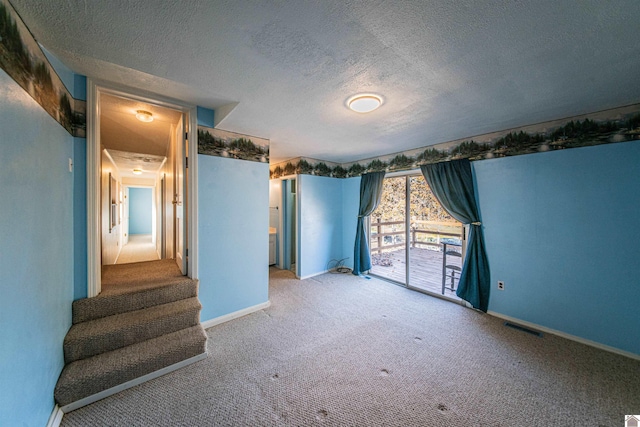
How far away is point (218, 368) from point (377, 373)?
1.41 m

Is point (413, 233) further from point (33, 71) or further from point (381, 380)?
point (33, 71)

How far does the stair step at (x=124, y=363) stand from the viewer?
1.58 metres

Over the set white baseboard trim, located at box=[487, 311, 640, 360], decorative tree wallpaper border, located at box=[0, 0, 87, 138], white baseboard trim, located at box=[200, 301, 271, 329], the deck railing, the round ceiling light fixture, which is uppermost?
the round ceiling light fixture

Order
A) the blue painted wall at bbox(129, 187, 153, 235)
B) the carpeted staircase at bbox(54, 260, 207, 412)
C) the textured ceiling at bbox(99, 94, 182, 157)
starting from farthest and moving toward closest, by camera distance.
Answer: the blue painted wall at bbox(129, 187, 153, 235) < the textured ceiling at bbox(99, 94, 182, 157) < the carpeted staircase at bbox(54, 260, 207, 412)

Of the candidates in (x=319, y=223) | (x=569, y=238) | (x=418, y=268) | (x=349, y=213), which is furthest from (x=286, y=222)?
(x=569, y=238)

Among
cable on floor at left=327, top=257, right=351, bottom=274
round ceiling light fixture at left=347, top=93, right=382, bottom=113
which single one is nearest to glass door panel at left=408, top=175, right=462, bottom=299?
cable on floor at left=327, top=257, right=351, bottom=274

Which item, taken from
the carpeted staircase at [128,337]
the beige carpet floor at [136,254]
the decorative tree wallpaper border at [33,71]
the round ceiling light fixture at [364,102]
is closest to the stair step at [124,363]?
the carpeted staircase at [128,337]

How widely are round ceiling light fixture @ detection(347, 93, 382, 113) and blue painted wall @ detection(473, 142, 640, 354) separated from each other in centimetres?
205

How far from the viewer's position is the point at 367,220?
4668 millimetres

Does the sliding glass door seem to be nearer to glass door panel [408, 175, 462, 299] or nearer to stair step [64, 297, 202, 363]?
glass door panel [408, 175, 462, 299]

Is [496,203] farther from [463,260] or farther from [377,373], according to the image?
[377,373]

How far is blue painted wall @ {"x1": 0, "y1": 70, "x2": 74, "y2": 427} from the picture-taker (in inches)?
40.9

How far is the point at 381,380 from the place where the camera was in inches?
74.4

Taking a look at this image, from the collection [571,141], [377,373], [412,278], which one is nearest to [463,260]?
[412,278]
